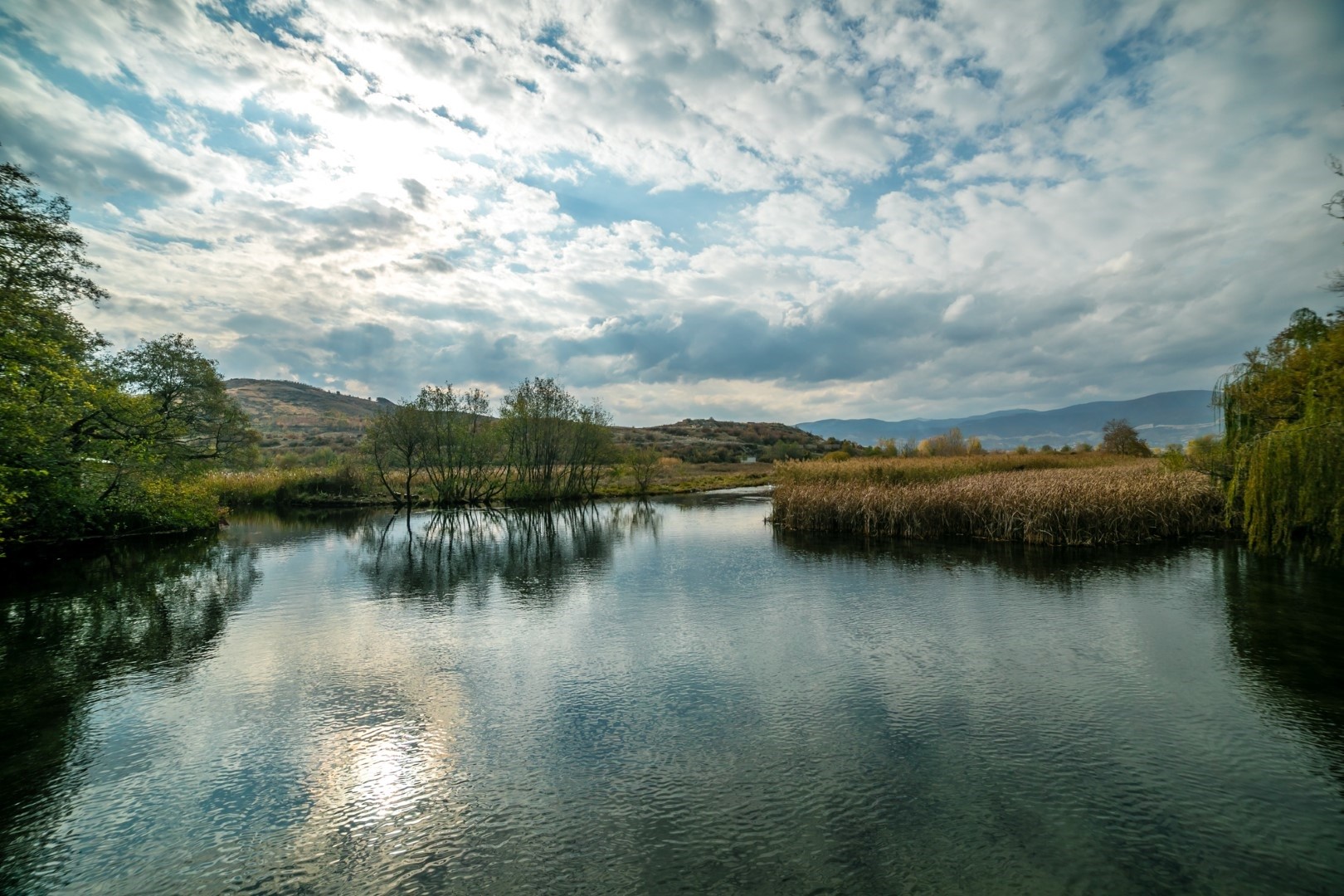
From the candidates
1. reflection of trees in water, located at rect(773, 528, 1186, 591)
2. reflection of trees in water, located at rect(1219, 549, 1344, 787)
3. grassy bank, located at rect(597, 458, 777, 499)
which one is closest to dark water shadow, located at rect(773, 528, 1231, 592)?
reflection of trees in water, located at rect(773, 528, 1186, 591)

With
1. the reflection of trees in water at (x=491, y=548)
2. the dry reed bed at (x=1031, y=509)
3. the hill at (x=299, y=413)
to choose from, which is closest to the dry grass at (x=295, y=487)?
the reflection of trees in water at (x=491, y=548)

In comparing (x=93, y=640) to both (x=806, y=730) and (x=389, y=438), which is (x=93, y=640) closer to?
(x=806, y=730)

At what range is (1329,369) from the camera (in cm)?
1059

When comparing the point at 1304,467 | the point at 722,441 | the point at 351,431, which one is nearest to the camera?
the point at 1304,467

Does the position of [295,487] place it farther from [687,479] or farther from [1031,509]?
[1031,509]

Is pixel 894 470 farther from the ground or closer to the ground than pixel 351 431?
closer to the ground

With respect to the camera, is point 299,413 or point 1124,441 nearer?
point 1124,441

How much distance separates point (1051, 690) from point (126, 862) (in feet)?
35.1

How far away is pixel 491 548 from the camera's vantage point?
2511 centimetres

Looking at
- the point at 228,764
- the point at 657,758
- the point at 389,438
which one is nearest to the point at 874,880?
the point at 657,758

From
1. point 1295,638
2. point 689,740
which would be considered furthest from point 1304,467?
point 689,740

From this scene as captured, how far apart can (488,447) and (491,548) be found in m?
23.3

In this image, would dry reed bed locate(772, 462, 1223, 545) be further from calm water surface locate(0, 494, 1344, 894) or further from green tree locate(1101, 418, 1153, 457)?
green tree locate(1101, 418, 1153, 457)

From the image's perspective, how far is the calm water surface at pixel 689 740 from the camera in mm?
5348
